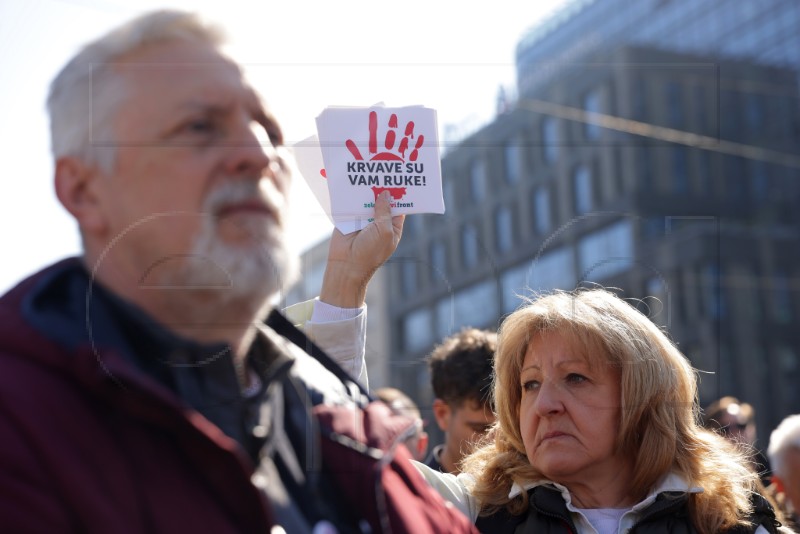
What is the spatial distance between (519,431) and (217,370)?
1.43 m

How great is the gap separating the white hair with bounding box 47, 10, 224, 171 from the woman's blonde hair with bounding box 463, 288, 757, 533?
142 cm

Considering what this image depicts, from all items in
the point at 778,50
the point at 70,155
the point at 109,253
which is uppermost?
the point at 70,155

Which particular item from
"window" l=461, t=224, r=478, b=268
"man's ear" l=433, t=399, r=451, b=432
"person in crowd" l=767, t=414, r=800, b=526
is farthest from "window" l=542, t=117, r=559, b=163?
"man's ear" l=433, t=399, r=451, b=432

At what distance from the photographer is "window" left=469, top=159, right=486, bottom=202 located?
3241cm

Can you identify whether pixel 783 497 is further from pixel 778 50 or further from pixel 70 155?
pixel 778 50

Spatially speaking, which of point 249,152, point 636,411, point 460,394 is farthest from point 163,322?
point 460,394

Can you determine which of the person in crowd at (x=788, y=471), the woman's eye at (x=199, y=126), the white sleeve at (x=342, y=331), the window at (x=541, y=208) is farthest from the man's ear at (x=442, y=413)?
the window at (x=541, y=208)

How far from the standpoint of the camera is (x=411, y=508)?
1.77 meters

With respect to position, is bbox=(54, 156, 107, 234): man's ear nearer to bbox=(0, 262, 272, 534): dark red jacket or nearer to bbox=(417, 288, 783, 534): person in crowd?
bbox=(0, 262, 272, 534): dark red jacket

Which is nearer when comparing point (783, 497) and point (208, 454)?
point (208, 454)

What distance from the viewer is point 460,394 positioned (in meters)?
3.84

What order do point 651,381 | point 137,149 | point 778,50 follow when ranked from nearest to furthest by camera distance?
point 137,149, point 651,381, point 778,50

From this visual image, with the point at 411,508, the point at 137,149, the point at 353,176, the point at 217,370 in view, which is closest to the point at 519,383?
the point at 353,176

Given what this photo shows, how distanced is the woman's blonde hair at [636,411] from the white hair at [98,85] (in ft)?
4.66
